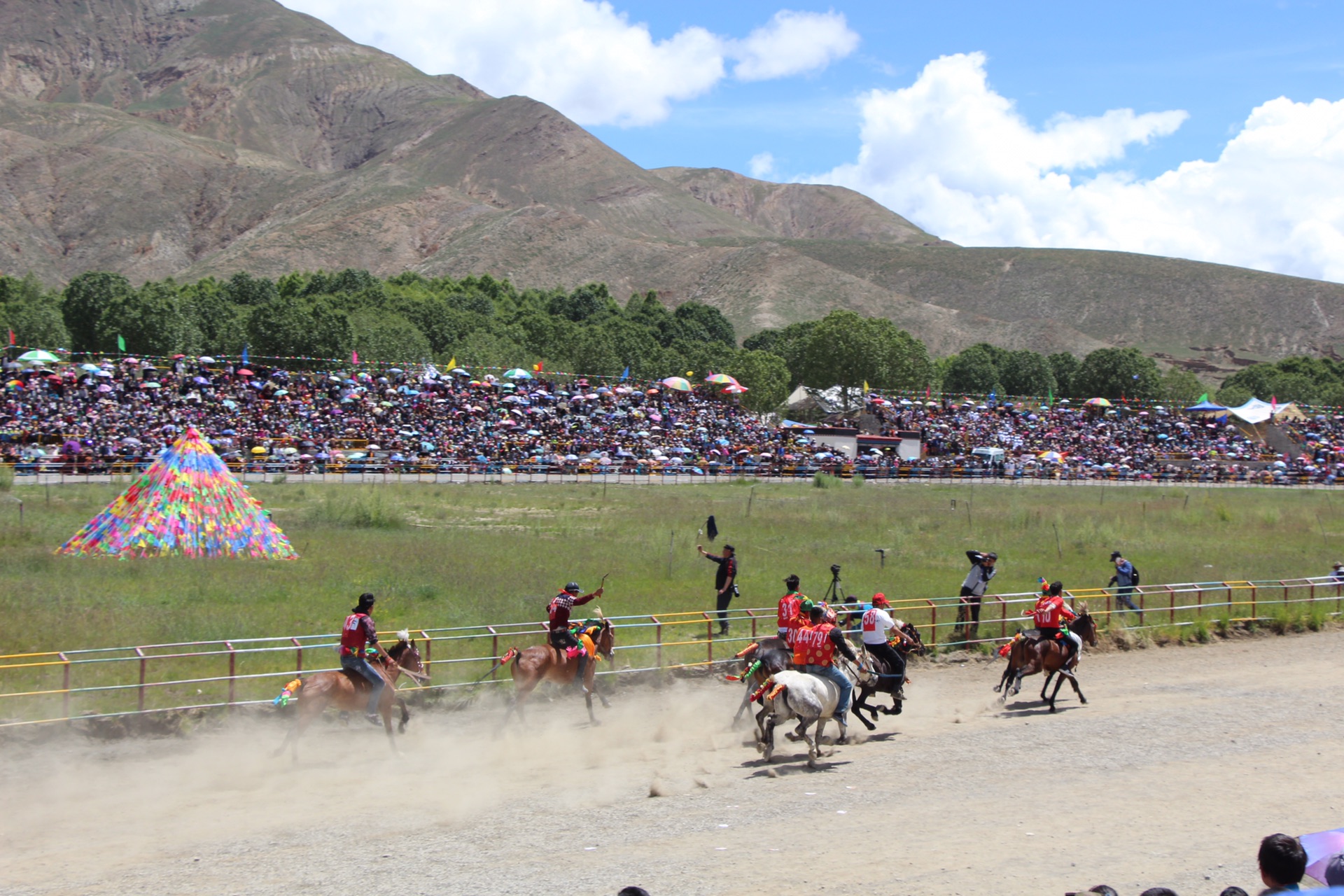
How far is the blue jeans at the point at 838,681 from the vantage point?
12.9 metres

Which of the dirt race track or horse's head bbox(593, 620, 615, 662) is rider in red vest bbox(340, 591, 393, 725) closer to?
the dirt race track

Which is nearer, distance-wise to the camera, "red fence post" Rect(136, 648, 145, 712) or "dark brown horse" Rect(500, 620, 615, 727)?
Answer: "red fence post" Rect(136, 648, 145, 712)

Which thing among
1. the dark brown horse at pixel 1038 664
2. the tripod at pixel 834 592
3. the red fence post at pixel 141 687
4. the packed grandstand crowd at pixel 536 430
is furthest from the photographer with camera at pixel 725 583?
the packed grandstand crowd at pixel 536 430

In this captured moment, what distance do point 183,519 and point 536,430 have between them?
111 ft

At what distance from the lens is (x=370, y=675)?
12.8m

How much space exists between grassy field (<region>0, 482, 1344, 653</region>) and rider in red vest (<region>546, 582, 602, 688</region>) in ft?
14.9

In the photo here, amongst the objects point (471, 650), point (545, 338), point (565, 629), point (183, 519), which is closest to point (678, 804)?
point (565, 629)

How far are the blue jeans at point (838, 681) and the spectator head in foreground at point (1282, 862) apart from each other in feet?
25.4

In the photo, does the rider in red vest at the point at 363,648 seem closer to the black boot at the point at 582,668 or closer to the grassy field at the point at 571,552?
the black boot at the point at 582,668

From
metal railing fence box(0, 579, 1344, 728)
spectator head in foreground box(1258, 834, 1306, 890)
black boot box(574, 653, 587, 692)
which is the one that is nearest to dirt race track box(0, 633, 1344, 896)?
black boot box(574, 653, 587, 692)

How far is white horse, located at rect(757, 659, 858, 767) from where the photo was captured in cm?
1240

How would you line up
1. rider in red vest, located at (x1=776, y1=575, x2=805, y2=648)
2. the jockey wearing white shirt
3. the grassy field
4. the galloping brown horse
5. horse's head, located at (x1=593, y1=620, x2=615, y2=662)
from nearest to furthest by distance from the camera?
the galloping brown horse → rider in red vest, located at (x1=776, y1=575, x2=805, y2=648) → the jockey wearing white shirt → horse's head, located at (x1=593, y1=620, x2=615, y2=662) → the grassy field

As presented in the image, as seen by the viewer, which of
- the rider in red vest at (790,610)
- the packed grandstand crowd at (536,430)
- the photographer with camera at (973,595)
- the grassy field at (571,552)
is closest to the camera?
the rider in red vest at (790,610)

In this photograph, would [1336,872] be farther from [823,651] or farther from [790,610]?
[790,610]
